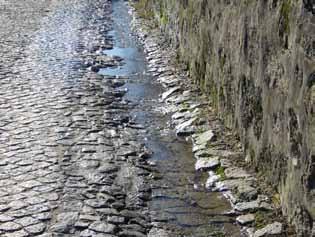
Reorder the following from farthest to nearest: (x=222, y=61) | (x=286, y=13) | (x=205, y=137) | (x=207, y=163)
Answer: (x=222, y=61)
(x=205, y=137)
(x=207, y=163)
(x=286, y=13)

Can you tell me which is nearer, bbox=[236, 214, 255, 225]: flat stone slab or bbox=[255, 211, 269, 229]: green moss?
bbox=[255, 211, 269, 229]: green moss

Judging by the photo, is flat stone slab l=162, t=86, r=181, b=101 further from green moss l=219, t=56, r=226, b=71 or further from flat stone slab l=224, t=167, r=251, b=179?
flat stone slab l=224, t=167, r=251, b=179

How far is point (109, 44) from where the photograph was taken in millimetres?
17250

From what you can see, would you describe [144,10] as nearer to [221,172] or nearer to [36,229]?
[221,172]

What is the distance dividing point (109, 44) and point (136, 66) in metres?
3.31

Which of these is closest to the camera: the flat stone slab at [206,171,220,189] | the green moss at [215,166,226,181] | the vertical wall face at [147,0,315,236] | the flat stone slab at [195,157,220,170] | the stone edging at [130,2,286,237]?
the vertical wall face at [147,0,315,236]

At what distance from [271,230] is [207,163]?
2.02 meters

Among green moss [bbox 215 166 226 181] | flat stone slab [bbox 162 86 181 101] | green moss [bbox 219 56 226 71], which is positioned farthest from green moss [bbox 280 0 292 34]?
flat stone slab [bbox 162 86 181 101]

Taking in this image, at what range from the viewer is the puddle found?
5883 mm

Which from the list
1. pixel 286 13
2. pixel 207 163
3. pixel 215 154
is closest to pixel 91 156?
pixel 207 163

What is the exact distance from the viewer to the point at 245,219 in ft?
19.4

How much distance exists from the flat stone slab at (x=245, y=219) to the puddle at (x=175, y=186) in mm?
81

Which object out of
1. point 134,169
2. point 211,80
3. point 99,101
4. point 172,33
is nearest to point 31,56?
point 172,33

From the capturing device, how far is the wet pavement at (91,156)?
5816mm
